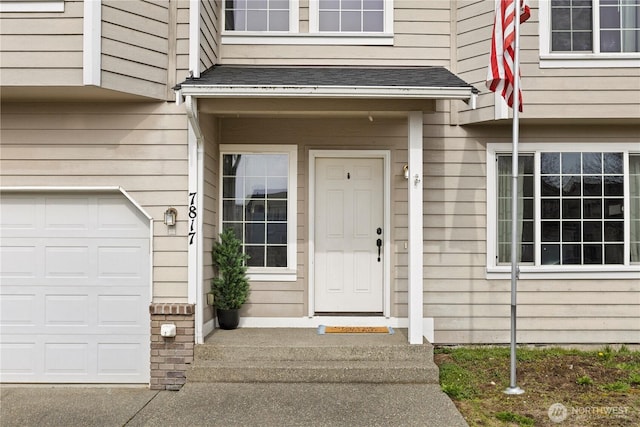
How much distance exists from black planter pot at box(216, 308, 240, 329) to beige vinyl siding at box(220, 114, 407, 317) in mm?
257

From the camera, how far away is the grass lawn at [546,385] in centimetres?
407

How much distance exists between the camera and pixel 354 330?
5781 millimetres

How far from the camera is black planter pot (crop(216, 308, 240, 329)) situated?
18.9 ft

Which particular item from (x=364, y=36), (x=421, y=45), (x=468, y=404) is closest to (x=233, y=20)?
(x=364, y=36)

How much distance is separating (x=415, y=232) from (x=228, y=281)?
221 cm

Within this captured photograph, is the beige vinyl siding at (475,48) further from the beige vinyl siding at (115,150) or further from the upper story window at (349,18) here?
the beige vinyl siding at (115,150)

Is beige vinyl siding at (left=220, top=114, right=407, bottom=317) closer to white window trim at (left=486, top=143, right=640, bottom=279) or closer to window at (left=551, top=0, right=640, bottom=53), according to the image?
white window trim at (left=486, top=143, right=640, bottom=279)

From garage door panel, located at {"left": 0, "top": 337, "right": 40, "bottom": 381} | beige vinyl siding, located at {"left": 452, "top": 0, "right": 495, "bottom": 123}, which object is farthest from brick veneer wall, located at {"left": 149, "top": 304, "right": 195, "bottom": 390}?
Answer: beige vinyl siding, located at {"left": 452, "top": 0, "right": 495, "bottom": 123}

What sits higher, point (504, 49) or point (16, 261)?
point (504, 49)

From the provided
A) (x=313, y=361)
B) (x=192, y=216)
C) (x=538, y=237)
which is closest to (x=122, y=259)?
(x=192, y=216)

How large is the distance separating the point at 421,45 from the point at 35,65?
4.19m

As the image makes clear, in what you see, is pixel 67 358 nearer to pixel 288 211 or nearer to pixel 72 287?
pixel 72 287

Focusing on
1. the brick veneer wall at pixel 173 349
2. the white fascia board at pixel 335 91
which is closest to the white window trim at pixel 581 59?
the white fascia board at pixel 335 91

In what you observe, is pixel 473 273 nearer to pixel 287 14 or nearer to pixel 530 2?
pixel 530 2
